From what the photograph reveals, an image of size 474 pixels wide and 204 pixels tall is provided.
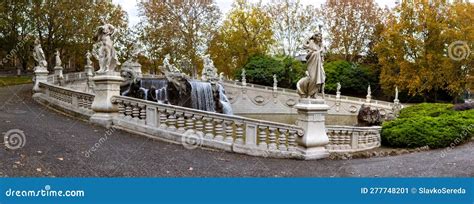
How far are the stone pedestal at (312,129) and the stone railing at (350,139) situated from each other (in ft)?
4.09

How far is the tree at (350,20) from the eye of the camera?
4362 cm

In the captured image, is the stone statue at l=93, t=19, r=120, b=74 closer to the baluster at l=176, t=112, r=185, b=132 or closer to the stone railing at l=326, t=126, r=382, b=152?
the baluster at l=176, t=112, r=185, b=132

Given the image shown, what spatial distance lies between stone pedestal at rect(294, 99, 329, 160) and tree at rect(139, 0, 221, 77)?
3056cm

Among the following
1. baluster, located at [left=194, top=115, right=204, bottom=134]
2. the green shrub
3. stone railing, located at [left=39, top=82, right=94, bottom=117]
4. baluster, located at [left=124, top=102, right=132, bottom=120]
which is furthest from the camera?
the green shrub

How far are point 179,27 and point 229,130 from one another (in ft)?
102

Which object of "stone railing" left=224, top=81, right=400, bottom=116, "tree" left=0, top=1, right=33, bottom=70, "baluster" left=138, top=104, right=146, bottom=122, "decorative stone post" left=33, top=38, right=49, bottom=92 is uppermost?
"tree" left=0, top=1, right=33, bottom=70

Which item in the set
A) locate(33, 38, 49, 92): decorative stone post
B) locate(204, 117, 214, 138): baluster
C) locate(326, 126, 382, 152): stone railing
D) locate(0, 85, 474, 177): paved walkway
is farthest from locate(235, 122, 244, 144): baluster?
locate(33, 38, 49, 92): decorative stone post

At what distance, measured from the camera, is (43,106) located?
1455cm

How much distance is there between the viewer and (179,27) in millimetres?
38188

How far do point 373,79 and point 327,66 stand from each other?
5651mm

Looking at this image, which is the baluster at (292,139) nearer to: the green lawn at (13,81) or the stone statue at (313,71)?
the stone statue at (313,71)

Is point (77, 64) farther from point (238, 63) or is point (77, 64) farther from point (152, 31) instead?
point (238, 63)

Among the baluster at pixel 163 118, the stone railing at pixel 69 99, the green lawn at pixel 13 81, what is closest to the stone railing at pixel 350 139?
the baluster at pixel 163 118

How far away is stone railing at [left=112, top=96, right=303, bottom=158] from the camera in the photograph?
8.73 metres
